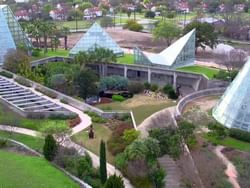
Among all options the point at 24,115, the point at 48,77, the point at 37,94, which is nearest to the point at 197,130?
the point at 24,115

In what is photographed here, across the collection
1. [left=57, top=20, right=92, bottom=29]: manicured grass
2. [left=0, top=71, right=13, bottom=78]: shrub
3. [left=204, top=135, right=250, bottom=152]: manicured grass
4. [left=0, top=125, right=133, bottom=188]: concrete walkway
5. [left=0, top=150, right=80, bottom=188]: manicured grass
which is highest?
[left=57, top=20, right=92, bottom=29]: manicured grass

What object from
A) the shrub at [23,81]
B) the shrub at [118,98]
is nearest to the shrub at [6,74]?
the shrub at [23,81]

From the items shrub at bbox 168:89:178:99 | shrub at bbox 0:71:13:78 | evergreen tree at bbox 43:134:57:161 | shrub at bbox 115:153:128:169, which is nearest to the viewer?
shrub at bbox 115:153:128:169

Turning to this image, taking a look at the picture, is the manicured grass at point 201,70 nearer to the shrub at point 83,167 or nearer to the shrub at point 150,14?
the shrub at point 83,167

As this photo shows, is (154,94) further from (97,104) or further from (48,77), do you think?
(48,77)

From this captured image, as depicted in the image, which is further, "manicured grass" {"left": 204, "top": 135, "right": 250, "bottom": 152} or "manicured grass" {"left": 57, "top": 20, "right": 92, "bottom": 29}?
"manicured grass" {"left": 57, "top": 20, "right": 92, "bottom": 29}

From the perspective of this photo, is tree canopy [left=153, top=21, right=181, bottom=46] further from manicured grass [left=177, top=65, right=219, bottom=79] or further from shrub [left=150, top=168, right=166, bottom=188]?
shrub [left=150, top=168, right=166, bottom=188]

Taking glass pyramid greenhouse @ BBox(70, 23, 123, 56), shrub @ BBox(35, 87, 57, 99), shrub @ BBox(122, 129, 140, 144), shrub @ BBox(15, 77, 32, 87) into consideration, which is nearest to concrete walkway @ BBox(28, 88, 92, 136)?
shrub @ BBox(35, 87, 57, 99)
